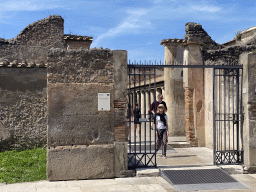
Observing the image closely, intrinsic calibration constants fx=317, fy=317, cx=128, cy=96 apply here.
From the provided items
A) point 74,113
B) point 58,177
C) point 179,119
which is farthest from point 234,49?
point 58,177

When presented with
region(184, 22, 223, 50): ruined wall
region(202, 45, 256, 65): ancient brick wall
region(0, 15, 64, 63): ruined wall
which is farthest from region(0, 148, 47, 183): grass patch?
region(0, 15, 64, 63): ruined wall

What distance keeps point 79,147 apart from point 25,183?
119cm

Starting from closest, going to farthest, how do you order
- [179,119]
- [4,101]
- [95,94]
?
[95,94]
[4,101]
[179,119]

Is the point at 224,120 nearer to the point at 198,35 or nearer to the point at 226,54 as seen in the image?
the point at 226,54

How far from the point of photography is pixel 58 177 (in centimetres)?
617

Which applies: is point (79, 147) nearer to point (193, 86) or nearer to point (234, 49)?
point (193, 86)

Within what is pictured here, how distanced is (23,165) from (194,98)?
5.60 metres

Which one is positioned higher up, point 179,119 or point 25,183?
point 179,119

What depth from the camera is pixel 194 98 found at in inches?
401

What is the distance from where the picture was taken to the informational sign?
20.8ft

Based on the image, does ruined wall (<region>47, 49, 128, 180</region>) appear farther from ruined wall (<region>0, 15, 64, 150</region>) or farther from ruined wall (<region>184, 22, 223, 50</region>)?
ruined wall (<region>184, 22, 223, 50</region>)

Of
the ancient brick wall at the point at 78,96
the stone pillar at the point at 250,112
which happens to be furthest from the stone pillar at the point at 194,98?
the ancient brick wall at the point at 78,96

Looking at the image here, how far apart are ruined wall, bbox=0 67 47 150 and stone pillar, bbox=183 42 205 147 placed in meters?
4.57

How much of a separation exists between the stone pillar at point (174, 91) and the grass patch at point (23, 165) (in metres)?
5.21
